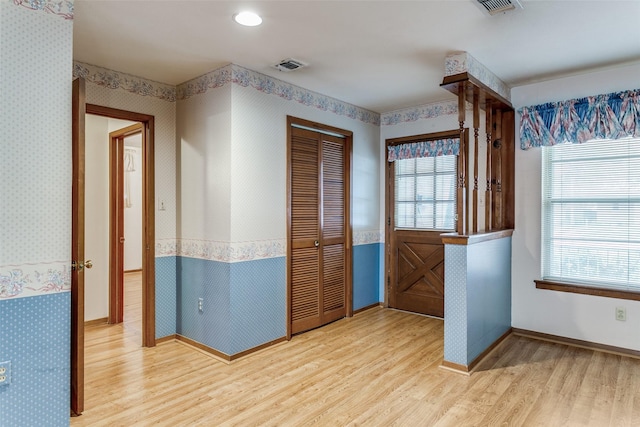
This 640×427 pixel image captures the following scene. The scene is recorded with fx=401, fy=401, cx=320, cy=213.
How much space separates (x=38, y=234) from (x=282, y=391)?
70.8 inches

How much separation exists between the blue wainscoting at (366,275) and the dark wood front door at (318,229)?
0.60 ft

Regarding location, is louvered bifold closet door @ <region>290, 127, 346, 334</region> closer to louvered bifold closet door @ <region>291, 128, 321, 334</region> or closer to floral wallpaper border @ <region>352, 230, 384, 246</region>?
louvered bifold closet door @ <region>291, 128, 321, 334</region>

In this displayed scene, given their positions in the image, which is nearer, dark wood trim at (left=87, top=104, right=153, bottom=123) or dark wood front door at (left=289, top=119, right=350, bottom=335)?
dark wood trim at (left=87, top=104, right=153, bottom=123)

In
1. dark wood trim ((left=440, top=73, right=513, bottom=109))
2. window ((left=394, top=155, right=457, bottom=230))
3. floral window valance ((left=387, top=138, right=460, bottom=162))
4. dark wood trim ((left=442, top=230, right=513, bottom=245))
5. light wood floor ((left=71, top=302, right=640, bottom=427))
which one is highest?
dark wood trim ((left=440, top=73, right=513, bottom=109))

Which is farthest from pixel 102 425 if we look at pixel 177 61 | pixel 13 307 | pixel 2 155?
pixel 177 61

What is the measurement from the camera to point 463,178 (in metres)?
3.26

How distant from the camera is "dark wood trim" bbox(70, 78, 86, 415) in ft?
7.73

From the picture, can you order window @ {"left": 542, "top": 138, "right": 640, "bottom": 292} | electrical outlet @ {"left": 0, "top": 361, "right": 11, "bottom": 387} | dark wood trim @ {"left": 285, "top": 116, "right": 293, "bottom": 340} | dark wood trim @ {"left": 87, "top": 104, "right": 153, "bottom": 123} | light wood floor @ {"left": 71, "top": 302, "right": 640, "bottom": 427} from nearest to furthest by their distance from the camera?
1. electrical outlet @ {"left": 0, "top": 361, "right": 11, "bottom": 387}
2. light wood floor @ {"left": 71, "top": 302, "right": 640, "bottom": 427}
3. dark wood trim @ {"left": 87, "top": 104, "right": 153, "bottom": 123}
4. window @ {"left": 542, "top": 138, "right": 640, "bottom": 292}
5. dark wood trim @ {"left": 285, "top": 116, "right": 293, "bottom": 340}

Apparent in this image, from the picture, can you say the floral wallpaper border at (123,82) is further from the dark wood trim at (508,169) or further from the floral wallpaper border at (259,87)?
the dark wood trim at (508,169)

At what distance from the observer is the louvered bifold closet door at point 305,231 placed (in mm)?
3961

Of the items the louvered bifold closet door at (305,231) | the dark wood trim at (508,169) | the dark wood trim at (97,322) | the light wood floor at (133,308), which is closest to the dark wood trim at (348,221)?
the louvered bifold closet door at (305,231)

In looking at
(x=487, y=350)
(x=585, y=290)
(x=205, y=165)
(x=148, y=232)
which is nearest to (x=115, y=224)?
(x=148, y=232)

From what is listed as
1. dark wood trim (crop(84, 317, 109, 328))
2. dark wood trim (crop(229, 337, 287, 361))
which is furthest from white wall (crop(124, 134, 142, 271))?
dark wood trim (crop(229, 337, 287, 361))

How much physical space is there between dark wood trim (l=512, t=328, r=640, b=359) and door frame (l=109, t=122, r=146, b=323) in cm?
421
